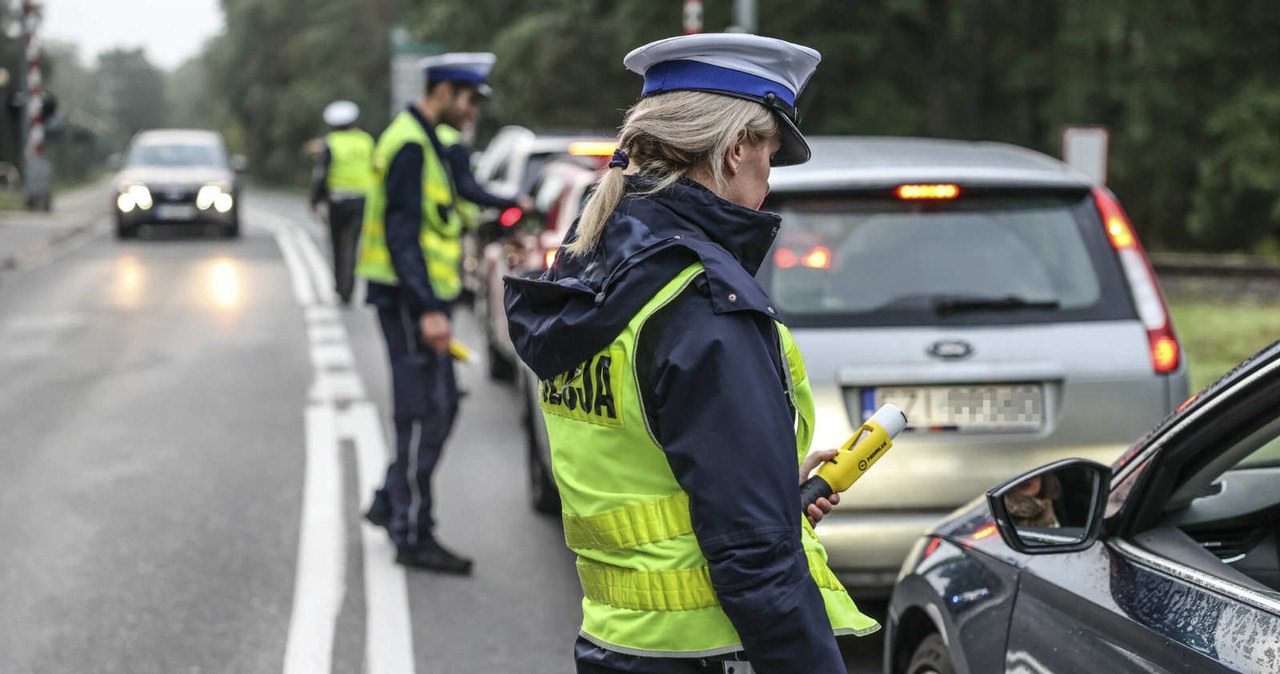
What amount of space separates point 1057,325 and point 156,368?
334 inches

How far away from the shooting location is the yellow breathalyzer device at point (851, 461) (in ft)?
8.64

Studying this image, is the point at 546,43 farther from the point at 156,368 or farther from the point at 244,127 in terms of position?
the point at 244,127

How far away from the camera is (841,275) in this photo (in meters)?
5.39

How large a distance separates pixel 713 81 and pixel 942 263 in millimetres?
3084

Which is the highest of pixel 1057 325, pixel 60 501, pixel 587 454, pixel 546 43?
pixel 587 454

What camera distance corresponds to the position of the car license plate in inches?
1042

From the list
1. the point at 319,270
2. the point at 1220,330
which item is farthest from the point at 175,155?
the point at 1220,330

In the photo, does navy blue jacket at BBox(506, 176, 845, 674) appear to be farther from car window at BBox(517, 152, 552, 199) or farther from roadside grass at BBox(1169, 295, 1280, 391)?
car window at BBox(517, 152, 552, 199)

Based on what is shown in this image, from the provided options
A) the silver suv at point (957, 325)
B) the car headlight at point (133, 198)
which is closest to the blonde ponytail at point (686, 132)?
the silver suv at point (957, 325)

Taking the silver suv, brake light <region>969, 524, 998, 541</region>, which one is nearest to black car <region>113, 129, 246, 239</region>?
the silver suv

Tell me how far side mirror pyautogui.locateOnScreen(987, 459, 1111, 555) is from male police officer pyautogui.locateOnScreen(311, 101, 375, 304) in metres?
12.4

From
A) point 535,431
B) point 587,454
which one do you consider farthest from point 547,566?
point 587,454

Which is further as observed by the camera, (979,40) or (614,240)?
(979,40)

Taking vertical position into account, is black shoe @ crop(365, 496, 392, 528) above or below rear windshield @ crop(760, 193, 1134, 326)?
below
